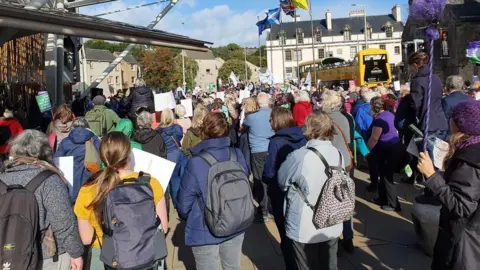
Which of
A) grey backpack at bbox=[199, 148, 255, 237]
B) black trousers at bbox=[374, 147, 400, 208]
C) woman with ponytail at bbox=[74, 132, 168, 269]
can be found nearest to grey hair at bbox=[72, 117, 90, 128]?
woman with ponytail at bbox=[74, 132, 168, 269]

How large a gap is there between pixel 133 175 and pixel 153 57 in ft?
212

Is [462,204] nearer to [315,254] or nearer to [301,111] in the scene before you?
[315,254]

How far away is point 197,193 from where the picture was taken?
3508 mm

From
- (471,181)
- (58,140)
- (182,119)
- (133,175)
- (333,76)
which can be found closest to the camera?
(471,181)

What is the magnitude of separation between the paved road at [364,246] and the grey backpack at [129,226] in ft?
7.46

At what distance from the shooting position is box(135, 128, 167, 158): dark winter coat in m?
5.80

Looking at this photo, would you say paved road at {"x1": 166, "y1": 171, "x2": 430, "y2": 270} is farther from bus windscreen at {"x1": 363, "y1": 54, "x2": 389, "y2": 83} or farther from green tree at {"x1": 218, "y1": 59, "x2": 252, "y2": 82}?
green tree at {"x1": 218, "y1": 59, "x2": 252, "y2": 82}

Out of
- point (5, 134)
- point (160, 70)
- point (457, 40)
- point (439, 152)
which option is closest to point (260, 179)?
point (5, 134)

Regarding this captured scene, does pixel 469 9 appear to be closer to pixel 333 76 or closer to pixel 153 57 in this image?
pixel 333 76

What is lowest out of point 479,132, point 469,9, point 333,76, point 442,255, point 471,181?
point 442,255

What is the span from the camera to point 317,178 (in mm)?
3645

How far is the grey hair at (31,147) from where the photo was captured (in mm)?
3138

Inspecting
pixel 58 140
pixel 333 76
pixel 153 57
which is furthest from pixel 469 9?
pixel 58 140

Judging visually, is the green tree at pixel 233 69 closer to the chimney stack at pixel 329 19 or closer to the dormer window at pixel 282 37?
the dormer window at pixel 282 37
